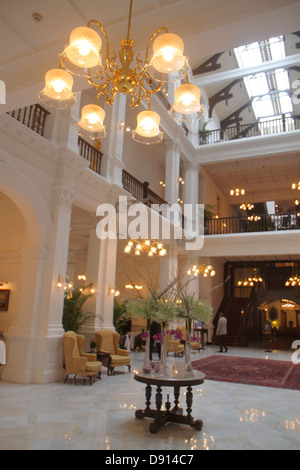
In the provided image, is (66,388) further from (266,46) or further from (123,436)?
(266,46)

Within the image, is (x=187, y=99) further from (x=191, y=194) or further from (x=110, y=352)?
(x=191, y=194)

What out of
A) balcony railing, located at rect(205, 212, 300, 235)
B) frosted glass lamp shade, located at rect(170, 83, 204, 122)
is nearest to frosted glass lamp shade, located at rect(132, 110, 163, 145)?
frosted glass lamp shade, located at rect(170, 83, 204, 122)

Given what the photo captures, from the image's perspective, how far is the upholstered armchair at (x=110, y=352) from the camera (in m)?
8.88

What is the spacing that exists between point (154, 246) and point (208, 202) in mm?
8701

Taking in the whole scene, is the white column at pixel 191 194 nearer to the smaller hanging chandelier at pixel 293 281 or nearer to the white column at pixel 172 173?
the white column at pixel 172 173

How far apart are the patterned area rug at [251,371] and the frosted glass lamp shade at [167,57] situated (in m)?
7.31

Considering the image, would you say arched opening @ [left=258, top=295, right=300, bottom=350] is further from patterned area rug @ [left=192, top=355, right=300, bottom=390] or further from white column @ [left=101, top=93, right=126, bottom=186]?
white column @ [left=101, top=93, right=126, bottom=186]

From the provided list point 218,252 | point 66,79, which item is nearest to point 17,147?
point 66,79

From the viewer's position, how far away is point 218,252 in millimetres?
17297

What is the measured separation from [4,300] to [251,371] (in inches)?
275

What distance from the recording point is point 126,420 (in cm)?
513

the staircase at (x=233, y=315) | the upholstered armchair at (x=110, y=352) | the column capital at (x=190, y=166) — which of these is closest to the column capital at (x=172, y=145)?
the column capital at (x=190, y=166)

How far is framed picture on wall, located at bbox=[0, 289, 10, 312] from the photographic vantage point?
935cm

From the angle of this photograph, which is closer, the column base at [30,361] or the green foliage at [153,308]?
the green foliage at [153,308]
